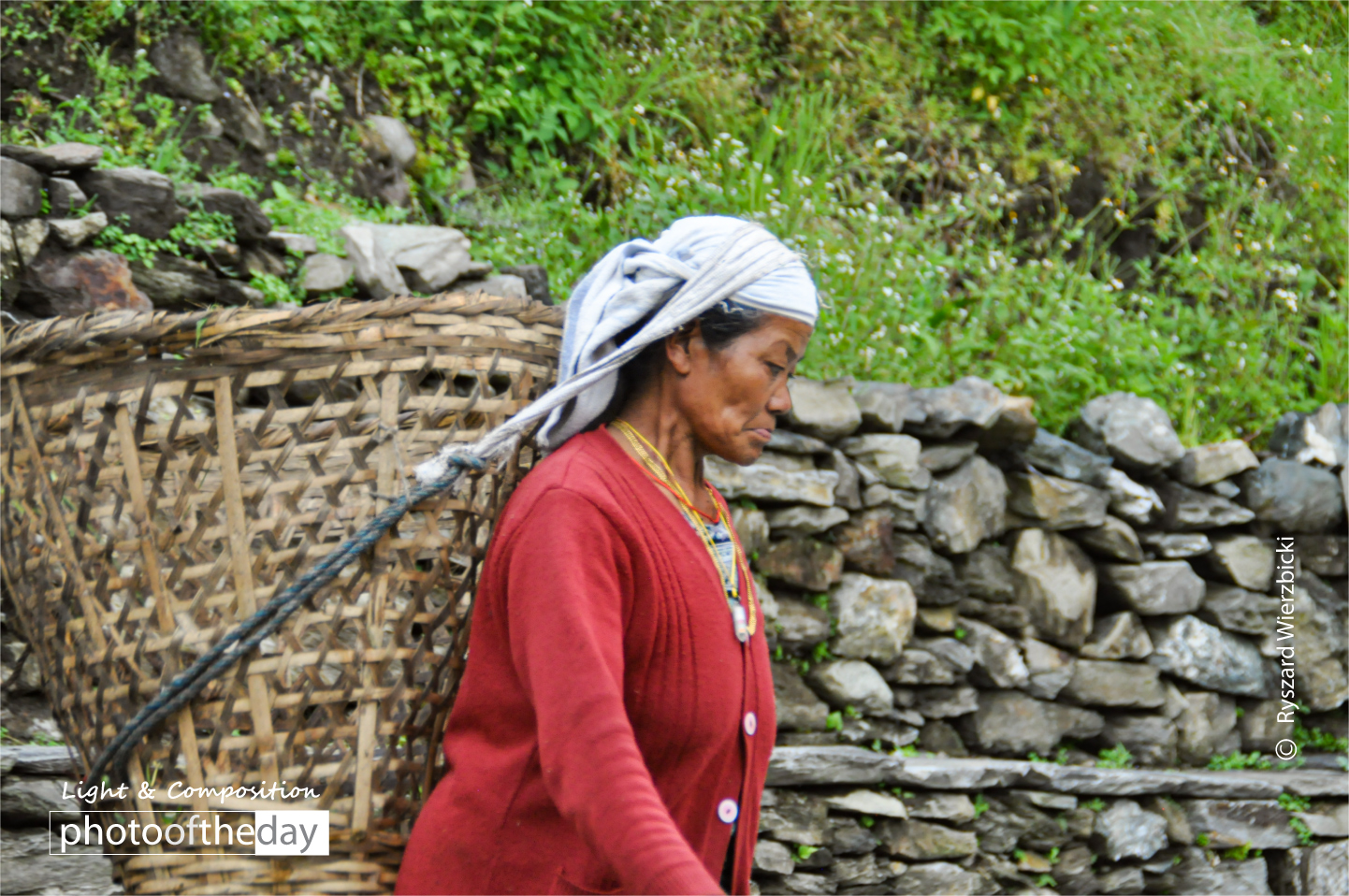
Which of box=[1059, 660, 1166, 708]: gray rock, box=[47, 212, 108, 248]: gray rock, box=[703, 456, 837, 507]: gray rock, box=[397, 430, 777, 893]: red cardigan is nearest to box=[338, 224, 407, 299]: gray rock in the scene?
box=[47, 212, 108, 248]: gray rock

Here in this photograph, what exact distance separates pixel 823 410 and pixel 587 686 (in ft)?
8.39

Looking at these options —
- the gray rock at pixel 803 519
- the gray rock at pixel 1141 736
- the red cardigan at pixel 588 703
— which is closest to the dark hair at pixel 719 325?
the red cardigan at pixel 588 703

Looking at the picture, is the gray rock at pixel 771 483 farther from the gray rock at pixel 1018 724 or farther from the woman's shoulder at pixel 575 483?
the woman's shoulder at pixel 575 483

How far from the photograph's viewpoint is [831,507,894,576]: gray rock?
3611 millimetres

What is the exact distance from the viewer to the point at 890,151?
5344 mm

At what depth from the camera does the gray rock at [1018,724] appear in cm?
372

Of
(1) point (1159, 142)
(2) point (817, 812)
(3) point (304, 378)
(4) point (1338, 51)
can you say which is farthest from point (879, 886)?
(4) point (1338, 51)

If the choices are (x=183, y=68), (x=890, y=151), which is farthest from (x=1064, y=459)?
(x=183, y=68)

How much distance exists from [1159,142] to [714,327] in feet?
17.8

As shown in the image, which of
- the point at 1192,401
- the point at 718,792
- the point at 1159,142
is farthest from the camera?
the point at 1159,142

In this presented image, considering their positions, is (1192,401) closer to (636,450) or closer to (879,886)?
(879,886)

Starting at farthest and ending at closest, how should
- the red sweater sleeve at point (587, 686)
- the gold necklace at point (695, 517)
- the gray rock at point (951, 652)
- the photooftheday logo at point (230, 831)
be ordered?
the gray rock at point (951, 652) → the gold necklace at point (695, 517) → the photooftheday logo at point (230, 831) → the red sweater sleeve at point (587, 686)

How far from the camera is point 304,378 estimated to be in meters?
1.30

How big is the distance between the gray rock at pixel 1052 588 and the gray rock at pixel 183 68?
3.63 metres
